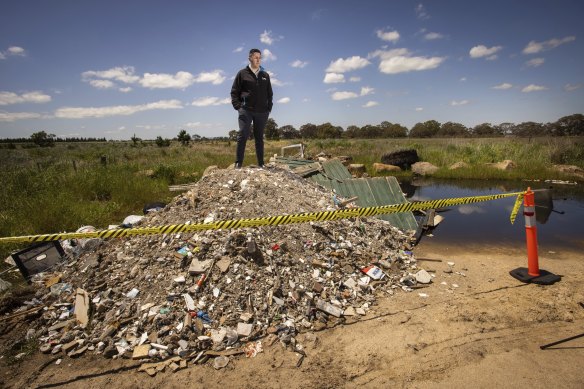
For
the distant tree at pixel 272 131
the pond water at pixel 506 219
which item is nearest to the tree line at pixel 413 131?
the distant tree at pixel 272 131

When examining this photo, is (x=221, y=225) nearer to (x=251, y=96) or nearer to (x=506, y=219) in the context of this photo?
(x=251, y=96)

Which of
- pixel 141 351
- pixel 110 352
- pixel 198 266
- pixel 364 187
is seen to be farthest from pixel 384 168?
pixel 110 352

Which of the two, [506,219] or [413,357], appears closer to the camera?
[413,357]

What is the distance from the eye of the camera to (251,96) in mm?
5992

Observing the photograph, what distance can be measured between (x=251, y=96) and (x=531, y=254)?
18.8 ft

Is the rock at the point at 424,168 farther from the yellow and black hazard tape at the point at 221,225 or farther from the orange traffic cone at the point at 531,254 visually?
the yellow and black hazard tape at the point at 221,225

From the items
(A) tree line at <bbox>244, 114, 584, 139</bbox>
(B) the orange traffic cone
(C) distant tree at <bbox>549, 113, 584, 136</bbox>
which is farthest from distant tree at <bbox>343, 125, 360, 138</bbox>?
(B) the orange traffic cone

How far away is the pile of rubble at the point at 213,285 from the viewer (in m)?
3.18

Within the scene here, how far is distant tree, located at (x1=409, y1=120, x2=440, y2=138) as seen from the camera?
235ft

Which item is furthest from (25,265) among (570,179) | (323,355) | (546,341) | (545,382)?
(570,179)

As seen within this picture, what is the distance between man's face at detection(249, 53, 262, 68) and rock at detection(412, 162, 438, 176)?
1262 centimetres

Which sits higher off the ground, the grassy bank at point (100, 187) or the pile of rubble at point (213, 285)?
the grassy bank at point (100, 187)

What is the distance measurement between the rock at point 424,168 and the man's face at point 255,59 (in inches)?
497

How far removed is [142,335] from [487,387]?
3516 millimetres
